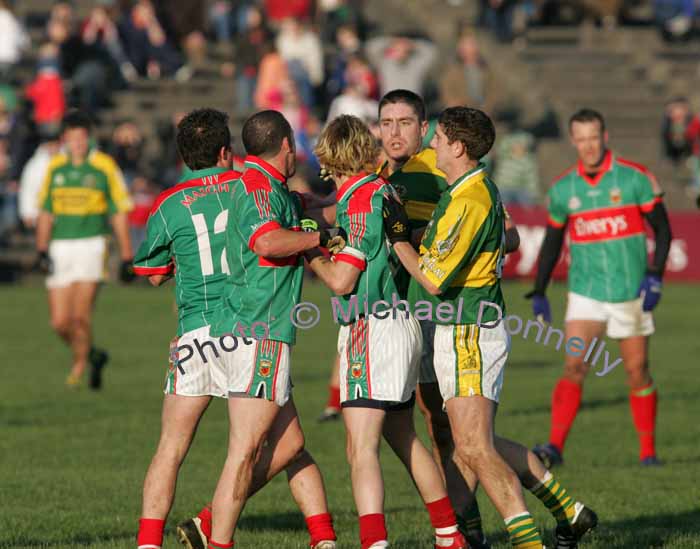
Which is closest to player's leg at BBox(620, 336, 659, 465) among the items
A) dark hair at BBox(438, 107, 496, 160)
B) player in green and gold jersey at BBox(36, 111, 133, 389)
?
dark hair at BBox(438, 107, 496, 160)

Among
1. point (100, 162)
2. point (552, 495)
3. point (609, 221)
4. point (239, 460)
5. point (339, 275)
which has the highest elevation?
point (100, 162)

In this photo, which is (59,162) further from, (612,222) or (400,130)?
(400,130)

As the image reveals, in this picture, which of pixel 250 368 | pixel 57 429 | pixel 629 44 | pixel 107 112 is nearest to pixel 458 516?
pixel 250 368

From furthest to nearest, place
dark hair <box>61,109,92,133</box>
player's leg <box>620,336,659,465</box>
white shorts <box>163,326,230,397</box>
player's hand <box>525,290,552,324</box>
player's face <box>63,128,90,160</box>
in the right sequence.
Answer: player's face <box>63,128,90,160</box>, dark hair <box>61,109,92,133</box>, player's leg <box>620,336,659,465</box>, player's hand <box>525,290,552,324</box>, white shorts <box>163,326,230,397</box>

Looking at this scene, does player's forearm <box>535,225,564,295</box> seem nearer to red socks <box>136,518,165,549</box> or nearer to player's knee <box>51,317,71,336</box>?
red socks <box>136,518,165,549</box>

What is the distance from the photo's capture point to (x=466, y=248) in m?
7.53

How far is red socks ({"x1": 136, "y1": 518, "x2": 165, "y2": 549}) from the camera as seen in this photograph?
7668 mm

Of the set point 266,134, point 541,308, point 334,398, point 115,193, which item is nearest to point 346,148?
point 266,134

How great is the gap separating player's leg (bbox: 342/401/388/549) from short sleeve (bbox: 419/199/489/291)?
0.74m

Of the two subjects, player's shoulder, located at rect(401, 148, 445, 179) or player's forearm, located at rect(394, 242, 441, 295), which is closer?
player's forearm, located at rect(394, 242, 441, 295)

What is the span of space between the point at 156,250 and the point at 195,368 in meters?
0.65

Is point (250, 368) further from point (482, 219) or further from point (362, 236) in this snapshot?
point (482, 219)

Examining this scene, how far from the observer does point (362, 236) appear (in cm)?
746

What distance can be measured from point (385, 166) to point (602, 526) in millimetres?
2531
